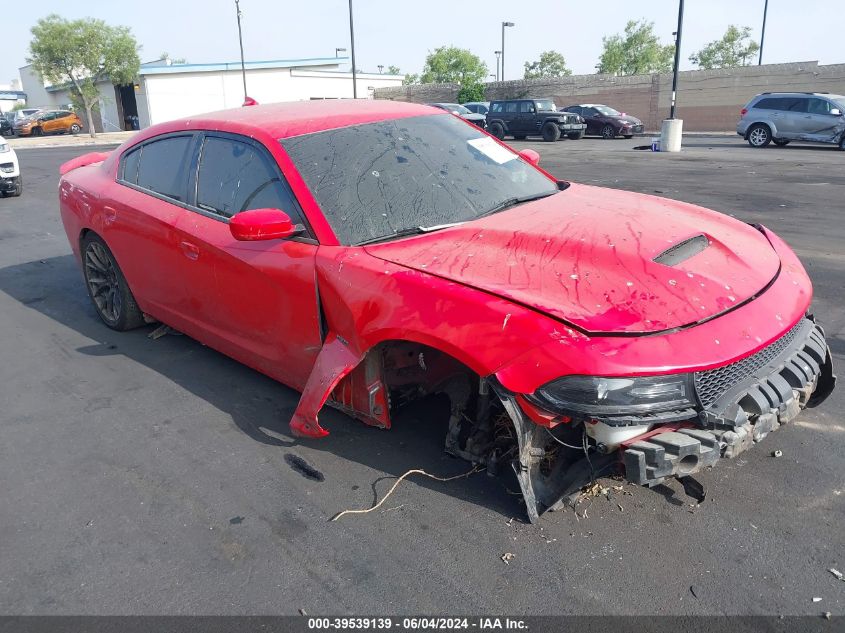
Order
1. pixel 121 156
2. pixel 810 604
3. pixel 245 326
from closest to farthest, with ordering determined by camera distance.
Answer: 1. pixel 810 604
2. pixel 245 326
3. pixel 121 156

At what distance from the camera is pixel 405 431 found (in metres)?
3.45

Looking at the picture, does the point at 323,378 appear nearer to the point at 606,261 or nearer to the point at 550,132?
the point at 606,261

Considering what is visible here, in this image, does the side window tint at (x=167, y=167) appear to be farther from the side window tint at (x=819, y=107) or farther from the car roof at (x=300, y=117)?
the side window tint at (x=819, y=107)

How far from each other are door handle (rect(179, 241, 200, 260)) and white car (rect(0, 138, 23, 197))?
35.8 feet

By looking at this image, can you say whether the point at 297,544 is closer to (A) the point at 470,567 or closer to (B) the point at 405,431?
(A) the point at 470,567

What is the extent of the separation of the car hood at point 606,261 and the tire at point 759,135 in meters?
20.1

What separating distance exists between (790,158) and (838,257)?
11.8 meters

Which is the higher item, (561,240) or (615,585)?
(561,240)

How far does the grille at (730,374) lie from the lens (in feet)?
7.67

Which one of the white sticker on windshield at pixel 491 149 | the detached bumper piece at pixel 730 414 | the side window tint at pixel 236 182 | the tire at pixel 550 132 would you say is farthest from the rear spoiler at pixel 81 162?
the tire at pixel 550 132

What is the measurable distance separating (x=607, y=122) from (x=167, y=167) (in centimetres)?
2606

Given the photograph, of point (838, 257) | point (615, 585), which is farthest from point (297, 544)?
point (838, 257)

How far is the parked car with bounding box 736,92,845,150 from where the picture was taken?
19.3m

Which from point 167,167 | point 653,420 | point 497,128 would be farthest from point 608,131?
point 653,420
